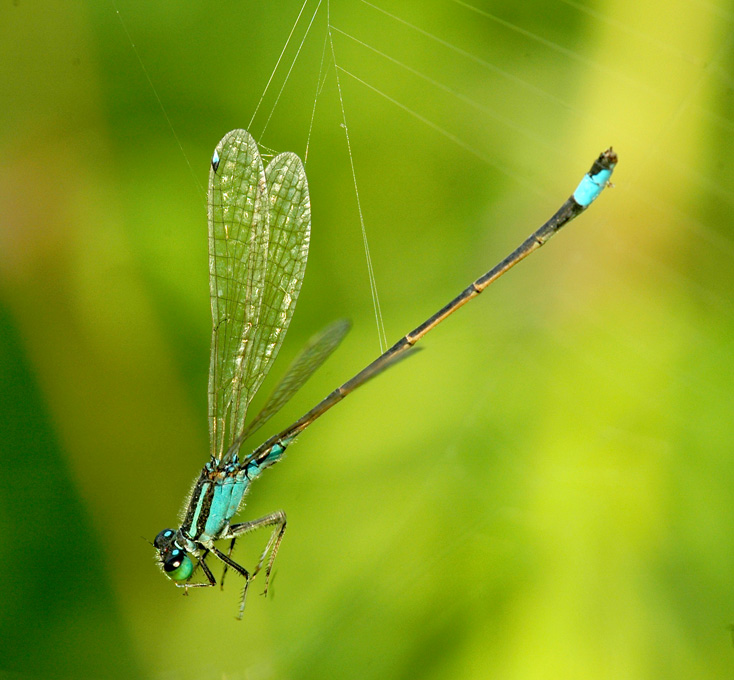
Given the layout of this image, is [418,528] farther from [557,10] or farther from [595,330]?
[557,10]

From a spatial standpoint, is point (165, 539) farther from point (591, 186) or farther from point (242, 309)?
point (591, 186)

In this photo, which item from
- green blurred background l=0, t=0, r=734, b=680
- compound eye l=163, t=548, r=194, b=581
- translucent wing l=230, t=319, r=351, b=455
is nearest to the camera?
translucent wing l=230, t=319, r=351, b=455

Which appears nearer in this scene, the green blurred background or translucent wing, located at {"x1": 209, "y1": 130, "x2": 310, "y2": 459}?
translucent wing, located at {"x1": 209, "y1": 130, "x2": 310, "y2": 459}

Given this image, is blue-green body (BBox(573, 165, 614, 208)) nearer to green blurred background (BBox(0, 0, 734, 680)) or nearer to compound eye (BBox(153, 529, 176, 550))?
green blurred background (BBox(0, 0, 734, 680))

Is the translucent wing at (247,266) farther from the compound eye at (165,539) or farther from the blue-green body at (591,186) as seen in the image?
the blue-green body at (591,186)

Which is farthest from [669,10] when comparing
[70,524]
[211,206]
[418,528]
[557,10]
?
[70,524]

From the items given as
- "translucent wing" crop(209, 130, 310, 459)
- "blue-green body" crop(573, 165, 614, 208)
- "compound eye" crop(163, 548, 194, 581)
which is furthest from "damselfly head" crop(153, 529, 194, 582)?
"blue-green body" crop(573, 165, 614, 208)

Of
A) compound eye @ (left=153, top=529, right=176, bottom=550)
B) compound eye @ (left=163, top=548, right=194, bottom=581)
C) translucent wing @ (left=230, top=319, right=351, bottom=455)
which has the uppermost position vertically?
translucent wing @ (left=230, top=319, right=351, bottom=455)
